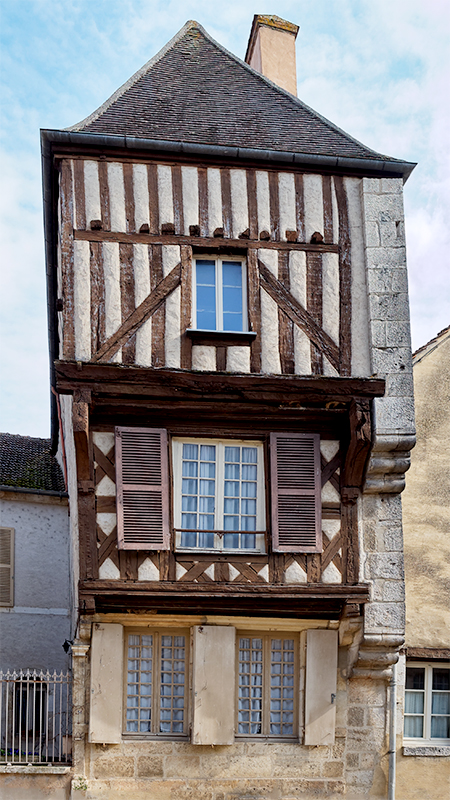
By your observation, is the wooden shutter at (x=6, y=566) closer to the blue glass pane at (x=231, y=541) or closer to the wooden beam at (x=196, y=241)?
the blue glass pane at (x=231, y=541)

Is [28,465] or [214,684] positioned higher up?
[28,465]

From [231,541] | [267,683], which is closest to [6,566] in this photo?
[267,683]

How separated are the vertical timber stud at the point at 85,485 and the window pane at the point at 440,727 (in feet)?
14.5

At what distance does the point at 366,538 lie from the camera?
34.1 feet

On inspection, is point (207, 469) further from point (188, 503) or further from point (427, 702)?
point (427, 702)

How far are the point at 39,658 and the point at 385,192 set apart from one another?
829 cm

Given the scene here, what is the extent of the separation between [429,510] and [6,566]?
6.46 m

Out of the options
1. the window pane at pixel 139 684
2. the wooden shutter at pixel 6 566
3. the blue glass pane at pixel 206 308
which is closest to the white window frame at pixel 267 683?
the window pane at pixel 139 684

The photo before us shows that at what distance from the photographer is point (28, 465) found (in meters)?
15.6

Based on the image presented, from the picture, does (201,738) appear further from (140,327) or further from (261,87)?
(261,87)

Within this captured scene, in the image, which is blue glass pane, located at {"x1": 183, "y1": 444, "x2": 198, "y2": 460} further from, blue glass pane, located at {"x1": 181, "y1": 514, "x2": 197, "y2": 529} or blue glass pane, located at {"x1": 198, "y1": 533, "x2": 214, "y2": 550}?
blue glass pane, located at {"x1": 198, "y1": 533, "x2": 214, "y2": 550}

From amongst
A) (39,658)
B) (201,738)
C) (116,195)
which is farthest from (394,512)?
(39,658)

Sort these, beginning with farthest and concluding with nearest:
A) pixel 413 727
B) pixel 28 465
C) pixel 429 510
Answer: pixel 28 465, pixel 429 510, pixel 413 727

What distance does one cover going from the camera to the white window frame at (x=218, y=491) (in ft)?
33.2
